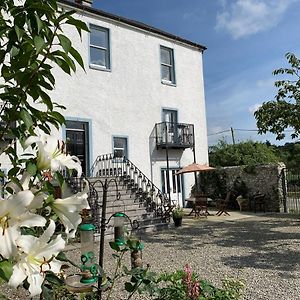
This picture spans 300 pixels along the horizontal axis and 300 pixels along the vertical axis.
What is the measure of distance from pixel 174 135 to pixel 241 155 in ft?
41.2

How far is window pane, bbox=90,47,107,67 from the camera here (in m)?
15.8

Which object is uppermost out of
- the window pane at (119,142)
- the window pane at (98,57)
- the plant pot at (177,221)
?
the window pane at (98,57)

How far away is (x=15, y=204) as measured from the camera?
0.86 meters

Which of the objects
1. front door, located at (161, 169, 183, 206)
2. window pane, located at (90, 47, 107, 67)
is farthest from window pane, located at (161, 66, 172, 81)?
front door, located at (161, 169, 183, 206)

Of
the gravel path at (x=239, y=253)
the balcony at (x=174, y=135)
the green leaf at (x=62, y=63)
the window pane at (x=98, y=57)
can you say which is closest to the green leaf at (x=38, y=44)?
the green leaf at (x=62, y=63)

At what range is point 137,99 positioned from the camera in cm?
1728

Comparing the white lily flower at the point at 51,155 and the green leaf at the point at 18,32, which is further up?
the green leaf at the point at 18,32

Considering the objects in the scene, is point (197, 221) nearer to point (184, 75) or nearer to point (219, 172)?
point (219, 172)

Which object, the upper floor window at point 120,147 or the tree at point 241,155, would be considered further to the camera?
the tree at point 241,155

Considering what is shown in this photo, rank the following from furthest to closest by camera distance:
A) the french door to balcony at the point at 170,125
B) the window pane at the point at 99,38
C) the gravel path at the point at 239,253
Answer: the french door to balcony at the point at 170,125 < the window pane at the point at 99,38 < the gravel path at the point at 239,253

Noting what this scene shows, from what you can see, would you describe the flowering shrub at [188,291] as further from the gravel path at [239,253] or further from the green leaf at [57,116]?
the green leaf at [57,116]

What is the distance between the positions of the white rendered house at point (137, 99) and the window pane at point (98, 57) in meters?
0.04

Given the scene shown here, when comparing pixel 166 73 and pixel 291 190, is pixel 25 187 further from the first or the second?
pixel 166 73

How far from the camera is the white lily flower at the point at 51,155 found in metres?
1.15
